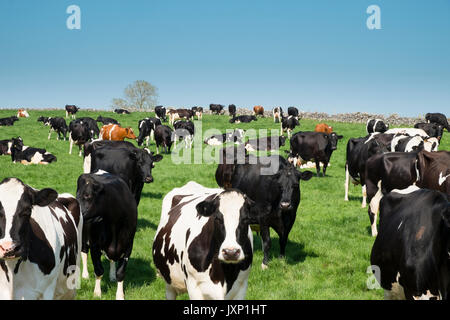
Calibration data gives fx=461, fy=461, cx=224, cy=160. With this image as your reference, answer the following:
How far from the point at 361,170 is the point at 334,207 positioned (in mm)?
1537

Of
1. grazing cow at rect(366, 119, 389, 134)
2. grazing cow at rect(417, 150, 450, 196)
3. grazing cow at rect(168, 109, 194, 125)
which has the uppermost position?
grazing cow at rect(168, 109, 194, 125)

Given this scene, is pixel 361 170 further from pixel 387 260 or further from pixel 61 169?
pixel 61 169

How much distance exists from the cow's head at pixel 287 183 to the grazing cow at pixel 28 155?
18486mm

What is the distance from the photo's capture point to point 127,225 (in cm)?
817

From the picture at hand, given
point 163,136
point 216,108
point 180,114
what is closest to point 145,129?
point 163,136

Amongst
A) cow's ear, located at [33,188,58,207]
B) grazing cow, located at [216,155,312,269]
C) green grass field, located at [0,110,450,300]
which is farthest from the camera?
grazing cow, located at [216,155,312,269]

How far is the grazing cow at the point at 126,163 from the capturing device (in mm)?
12930

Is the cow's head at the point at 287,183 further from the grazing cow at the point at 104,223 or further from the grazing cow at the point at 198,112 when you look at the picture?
the grazing cow at the point at 198,112

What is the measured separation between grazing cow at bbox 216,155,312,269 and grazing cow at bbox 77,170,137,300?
2.70 meters

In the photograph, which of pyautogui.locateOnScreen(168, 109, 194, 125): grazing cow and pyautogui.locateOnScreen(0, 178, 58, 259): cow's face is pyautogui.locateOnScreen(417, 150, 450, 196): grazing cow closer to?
pyautogui.locateOnScreen(0, 178, 58, 259): cow's face

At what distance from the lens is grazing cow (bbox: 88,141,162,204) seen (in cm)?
1293

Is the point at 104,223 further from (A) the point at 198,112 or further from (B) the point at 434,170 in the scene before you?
(A) the point at 198,112

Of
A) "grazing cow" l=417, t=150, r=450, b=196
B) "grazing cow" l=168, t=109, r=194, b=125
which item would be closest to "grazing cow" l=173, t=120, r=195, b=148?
"grazing cow" l=168, t=109, r=194, b=125
